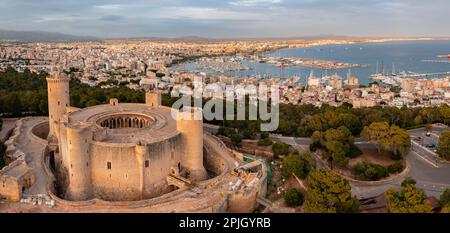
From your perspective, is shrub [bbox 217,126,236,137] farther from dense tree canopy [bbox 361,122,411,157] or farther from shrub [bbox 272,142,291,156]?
dense tree canopy [bbox 361,122,411,157]

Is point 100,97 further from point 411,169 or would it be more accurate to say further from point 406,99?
point 406,99

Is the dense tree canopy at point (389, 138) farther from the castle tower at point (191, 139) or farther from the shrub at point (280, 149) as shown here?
the castle tower at point (191, 139)

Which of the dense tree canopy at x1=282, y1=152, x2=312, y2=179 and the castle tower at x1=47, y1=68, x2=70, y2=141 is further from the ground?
the castle tower at x1=47, y1=68, x2=70, y2=141

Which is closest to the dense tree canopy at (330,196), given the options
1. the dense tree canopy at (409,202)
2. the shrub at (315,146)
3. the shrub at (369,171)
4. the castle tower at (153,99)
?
the dense tree canopy at (409,202)

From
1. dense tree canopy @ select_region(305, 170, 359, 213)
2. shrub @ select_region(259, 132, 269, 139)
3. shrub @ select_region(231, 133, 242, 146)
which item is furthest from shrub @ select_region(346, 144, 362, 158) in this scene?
dense tree canopy @ select_region(305, 170, 359, 213)

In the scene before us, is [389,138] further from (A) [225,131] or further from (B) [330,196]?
(A) [225,131]

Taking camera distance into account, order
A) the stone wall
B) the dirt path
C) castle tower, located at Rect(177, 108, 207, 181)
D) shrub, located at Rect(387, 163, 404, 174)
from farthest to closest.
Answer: the dirt path
shrub, located at Rect(387, 163, 404, 174)
castle tower, located at Rect(177, 108, 207, 181)
the stone wall
